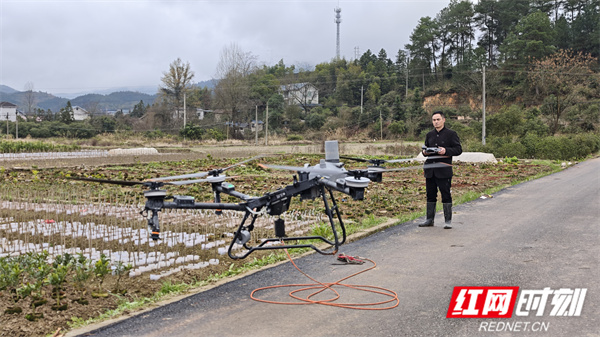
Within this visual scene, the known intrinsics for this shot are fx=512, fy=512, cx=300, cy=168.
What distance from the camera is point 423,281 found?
17.8 feet

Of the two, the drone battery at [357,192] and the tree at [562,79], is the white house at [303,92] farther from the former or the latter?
the drone battery at [357,192]

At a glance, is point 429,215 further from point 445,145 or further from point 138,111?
point 138,111

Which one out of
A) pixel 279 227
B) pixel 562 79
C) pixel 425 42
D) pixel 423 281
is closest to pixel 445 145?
pixel 423 281

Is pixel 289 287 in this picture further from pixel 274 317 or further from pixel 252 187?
pixel 252 187

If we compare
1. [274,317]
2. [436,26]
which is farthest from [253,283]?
[436,26]

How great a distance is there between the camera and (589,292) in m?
5.00

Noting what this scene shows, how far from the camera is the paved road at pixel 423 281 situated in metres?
4.14

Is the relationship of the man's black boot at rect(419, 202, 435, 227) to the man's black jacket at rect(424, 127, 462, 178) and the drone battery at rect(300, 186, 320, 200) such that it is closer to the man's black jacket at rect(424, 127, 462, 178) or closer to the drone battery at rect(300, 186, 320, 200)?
the man's black jacket at rect(424, 127, 462, 178)

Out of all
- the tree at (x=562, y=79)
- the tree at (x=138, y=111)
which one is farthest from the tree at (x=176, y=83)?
the tree at (x=562, y=79)

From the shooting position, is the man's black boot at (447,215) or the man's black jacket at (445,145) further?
the man's black boot at (447,215)

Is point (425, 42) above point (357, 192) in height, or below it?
above

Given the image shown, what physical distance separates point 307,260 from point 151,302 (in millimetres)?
2132

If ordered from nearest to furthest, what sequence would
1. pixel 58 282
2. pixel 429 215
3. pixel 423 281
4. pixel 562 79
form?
pixel 58 282
pixel 423 281
pixel 429 215
pixel 562 79

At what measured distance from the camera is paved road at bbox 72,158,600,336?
4.14m
